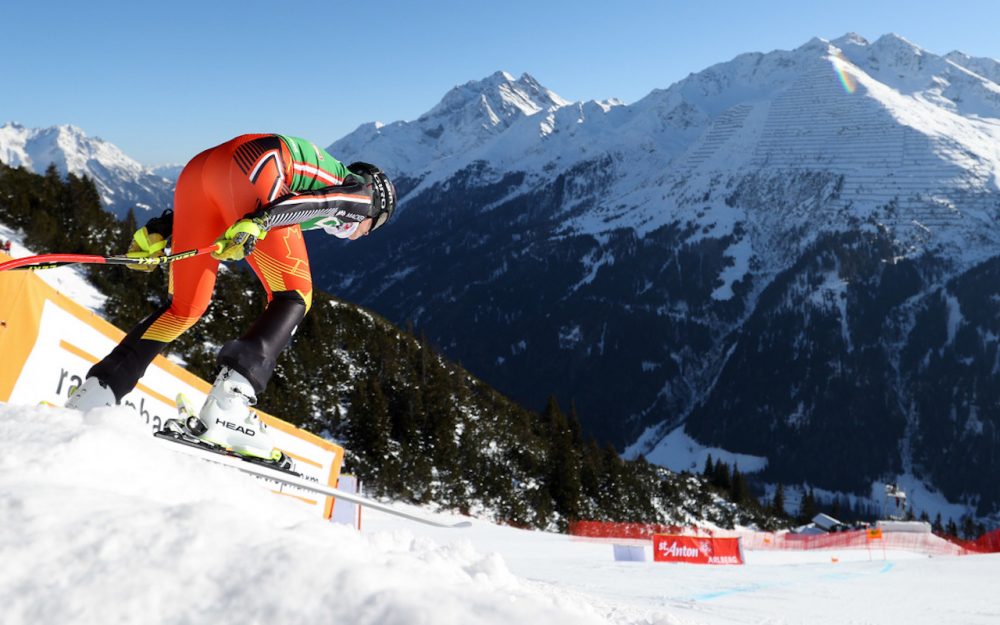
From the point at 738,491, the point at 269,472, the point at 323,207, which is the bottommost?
the point at 269,472

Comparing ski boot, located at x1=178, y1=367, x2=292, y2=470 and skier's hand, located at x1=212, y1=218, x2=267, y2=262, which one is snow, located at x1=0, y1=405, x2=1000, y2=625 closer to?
ski boot, located at x1=178, y1=367, x2=292, y2=470

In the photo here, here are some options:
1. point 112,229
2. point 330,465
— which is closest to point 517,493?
point 112,229

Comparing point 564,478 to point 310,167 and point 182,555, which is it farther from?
point 182,555

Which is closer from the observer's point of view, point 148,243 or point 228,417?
point 228,417

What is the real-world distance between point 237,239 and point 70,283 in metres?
25.5

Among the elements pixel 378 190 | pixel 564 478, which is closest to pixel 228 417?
pixel 378 190

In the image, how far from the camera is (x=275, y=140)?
3.79 meters

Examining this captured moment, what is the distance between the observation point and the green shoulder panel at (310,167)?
12.7ft

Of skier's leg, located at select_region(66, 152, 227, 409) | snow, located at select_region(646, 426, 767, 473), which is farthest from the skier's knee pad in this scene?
snow, located at select_region(646, 426, 767, 473)

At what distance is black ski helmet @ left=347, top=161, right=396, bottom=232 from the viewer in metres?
4.21

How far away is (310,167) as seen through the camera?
3.94m

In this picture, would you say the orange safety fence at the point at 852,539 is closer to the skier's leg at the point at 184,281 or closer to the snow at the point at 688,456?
the skier's leg at the point at 184,281

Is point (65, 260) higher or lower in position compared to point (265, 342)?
higher

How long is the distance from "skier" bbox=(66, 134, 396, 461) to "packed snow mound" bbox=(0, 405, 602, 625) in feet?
5.30
